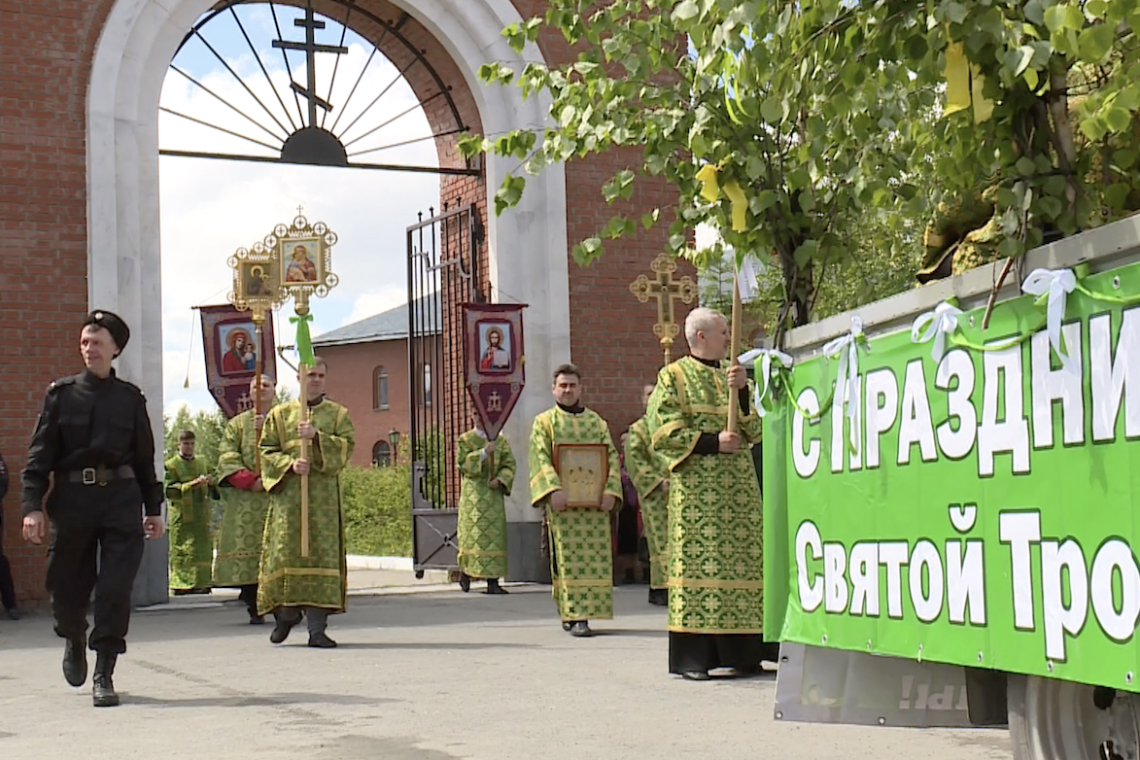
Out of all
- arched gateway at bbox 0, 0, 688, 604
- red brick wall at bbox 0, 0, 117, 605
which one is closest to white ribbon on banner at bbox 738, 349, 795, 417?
arched gateway at bbox 0, 0, 688, 604

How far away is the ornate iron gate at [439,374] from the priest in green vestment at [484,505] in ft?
2.42

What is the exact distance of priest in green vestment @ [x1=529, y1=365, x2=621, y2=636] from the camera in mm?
11703

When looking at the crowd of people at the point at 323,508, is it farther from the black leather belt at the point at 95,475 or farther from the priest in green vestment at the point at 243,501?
the priest in green vestment at the point at 243,501

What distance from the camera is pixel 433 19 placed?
1694 centimetres

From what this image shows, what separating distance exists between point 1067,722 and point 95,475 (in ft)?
18.6

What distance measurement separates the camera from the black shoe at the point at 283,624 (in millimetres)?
11328

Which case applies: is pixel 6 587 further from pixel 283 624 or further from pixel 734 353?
pixel 734 353

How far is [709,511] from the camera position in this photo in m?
8.95

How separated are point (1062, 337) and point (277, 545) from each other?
8401 mm

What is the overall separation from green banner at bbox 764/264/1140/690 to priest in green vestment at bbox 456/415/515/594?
11524 millimetres

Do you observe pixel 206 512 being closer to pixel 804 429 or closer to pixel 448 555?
pixel 448 555

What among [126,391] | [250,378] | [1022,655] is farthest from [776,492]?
[250,378]

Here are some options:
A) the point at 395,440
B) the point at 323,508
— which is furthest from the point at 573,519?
the point at 395,440

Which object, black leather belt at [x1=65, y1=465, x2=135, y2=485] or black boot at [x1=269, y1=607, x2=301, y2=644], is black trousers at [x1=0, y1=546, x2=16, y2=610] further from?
black leather belt at [x1=65, y1=465, x2=135, y2=485]
